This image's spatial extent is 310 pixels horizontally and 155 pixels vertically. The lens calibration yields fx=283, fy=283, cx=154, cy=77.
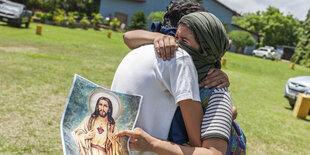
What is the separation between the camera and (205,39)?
1.29 metres

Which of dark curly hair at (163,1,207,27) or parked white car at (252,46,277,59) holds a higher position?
dark curly hair at (163,1,207,27)

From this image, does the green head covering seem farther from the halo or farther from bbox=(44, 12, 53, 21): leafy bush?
bbox=(44, 12, 53, 21): leafy bush

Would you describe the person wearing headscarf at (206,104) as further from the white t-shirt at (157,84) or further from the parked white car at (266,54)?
Answer: the parked white car at (266,54)

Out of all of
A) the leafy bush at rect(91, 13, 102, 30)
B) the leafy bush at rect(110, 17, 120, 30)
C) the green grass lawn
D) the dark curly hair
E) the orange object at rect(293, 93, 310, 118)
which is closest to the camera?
the dark curly hair

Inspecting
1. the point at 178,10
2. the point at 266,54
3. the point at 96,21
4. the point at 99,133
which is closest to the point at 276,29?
the point at 266,54

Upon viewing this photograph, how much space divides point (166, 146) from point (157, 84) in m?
0.29

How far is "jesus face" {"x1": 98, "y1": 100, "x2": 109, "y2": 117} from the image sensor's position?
1.33 metres

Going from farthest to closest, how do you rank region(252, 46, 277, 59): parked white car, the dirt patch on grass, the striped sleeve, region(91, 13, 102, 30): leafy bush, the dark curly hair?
region(252, 46, 277, 59): parked white car → region(91, 13, 102, 30): leafy bush → the dirt patch on grass → the dark curly hair → the striped sleeve

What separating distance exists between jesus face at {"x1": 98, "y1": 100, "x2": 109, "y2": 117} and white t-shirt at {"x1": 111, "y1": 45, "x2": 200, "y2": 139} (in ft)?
0.36

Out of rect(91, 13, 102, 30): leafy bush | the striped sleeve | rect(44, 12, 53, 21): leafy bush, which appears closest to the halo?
the striped sleeve

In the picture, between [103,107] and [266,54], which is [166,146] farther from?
[266,54]

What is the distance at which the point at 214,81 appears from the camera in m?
1.34

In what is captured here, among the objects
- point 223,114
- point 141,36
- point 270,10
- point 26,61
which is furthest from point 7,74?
point 270,10

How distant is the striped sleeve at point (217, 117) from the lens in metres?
1.25
